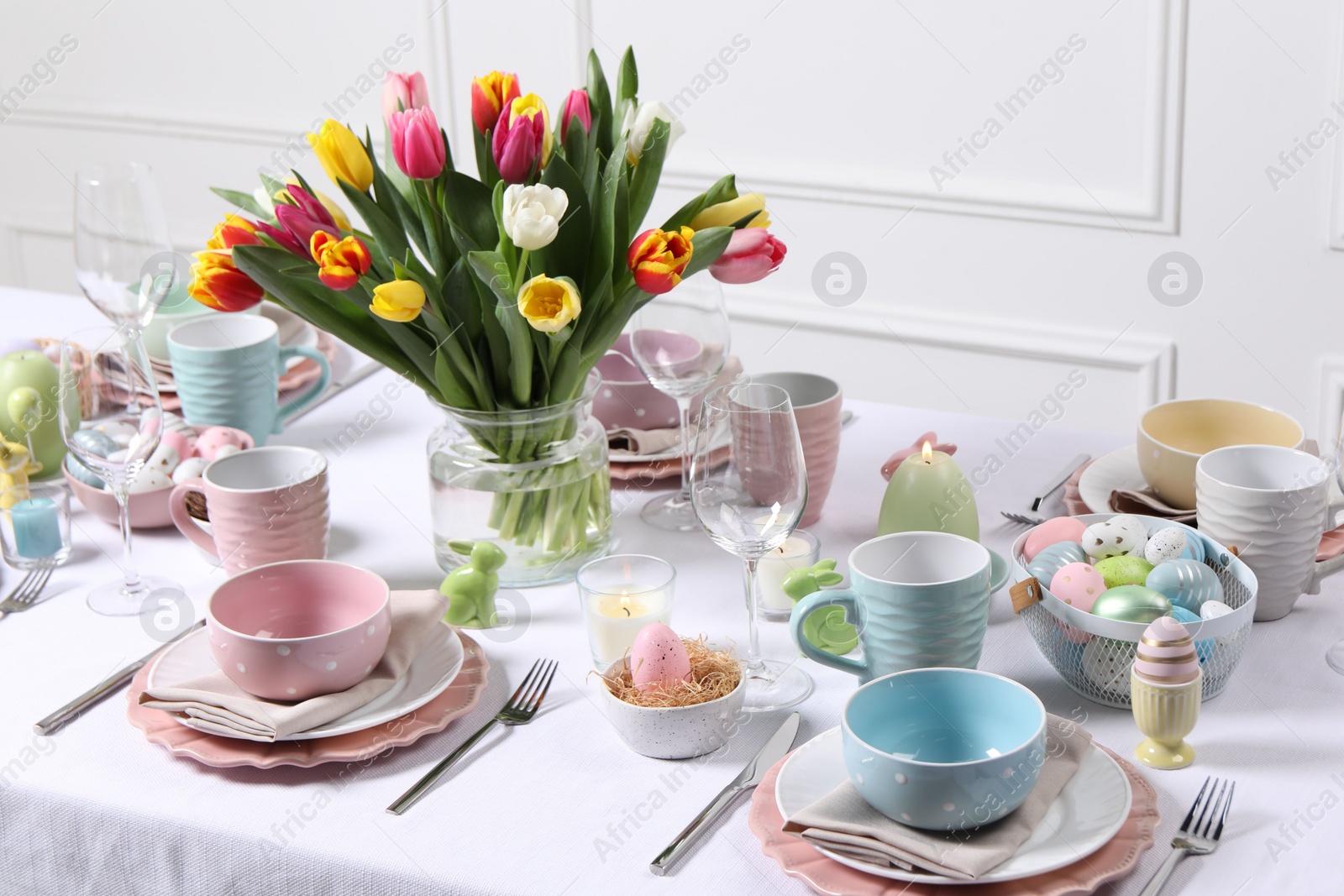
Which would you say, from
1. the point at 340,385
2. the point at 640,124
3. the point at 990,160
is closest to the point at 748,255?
the point at 640,124

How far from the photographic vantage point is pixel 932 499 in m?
1.17

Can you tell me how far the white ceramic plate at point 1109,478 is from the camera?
4.21ft

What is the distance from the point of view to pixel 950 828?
82 centimetres

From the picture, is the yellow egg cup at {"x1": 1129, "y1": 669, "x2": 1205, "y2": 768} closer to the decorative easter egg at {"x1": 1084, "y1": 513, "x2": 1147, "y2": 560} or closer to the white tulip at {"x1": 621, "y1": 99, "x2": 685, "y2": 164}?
the decorative easter egg at {"x1": 1084, "y1": 513, "x2": 1147, "y2": 560}

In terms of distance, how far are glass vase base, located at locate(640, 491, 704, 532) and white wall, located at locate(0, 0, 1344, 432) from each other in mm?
1442

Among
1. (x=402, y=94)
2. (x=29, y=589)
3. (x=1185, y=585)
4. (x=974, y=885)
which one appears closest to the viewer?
(x=974, y=885)

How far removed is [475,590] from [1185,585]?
22.3 inches

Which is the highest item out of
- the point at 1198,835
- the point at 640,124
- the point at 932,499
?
the point at 640,124

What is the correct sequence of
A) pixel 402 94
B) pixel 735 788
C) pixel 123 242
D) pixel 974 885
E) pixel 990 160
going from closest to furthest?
pixel 974 885, pixel 735 788, pixel 402 94, pixel 123 242, pixel 990 160

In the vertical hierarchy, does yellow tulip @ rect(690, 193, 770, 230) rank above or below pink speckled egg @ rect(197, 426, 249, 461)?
above

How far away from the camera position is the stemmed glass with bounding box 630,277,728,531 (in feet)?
4.21

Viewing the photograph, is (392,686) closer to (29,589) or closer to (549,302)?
(549,302)

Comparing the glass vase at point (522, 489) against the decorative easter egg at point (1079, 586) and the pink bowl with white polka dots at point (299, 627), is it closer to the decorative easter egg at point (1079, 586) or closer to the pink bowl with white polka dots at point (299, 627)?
the pink bowl with white polka dots at point (299, 627)

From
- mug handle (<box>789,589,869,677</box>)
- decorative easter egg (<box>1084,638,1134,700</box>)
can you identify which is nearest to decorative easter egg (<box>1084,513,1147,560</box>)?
decorative easter egg (<box>1084,638,1134,700</box>)
